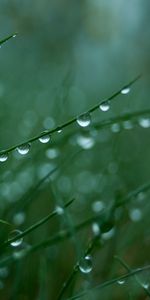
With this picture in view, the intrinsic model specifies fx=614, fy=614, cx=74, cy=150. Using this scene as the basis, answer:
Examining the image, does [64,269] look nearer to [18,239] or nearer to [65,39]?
[18,239]

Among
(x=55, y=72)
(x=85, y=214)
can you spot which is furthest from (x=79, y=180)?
(x=55, y=72)

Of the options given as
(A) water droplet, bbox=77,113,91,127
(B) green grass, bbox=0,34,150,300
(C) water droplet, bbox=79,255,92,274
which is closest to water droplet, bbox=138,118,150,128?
(B) green grass, bbox=0,34,150,300

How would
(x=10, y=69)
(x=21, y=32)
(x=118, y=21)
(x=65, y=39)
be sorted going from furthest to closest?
1. (x=118, y=21)
2. (x=65, y=39)
3. (x=21, y=32)
4. (x=10, y=69)

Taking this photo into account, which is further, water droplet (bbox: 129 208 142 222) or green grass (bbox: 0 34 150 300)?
water droplet (bbox: 129 208 142 222)

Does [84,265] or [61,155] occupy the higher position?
[61,155]

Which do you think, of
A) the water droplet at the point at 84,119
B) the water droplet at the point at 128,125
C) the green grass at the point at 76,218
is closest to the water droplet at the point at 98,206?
the green grass at the point at 76,218

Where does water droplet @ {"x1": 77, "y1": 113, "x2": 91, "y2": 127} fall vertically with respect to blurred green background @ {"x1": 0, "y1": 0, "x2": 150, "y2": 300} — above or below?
below

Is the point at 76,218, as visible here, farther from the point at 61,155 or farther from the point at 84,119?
the point at 84,119

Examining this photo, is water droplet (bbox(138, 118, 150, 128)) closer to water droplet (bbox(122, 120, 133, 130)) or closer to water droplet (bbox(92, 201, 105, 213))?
water droplet (bbox(122, 120, 133, 130))

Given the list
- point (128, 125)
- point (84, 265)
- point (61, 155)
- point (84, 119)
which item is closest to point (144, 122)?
point (128, 125)
